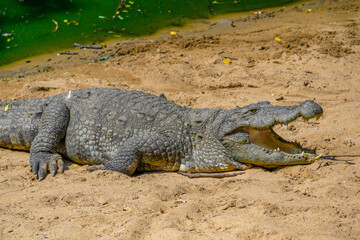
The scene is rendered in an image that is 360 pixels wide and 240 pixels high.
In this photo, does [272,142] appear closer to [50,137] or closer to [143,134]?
[143,134]

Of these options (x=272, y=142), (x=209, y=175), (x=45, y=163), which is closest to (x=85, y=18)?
(x=45, y=163)

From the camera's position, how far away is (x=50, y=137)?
5.27 m

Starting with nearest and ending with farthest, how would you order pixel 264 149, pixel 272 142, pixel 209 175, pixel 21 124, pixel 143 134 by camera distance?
pixel 264 149 → pixel 272 142 → pixel 209 175 → pixel 143 134 → pixel 21 124

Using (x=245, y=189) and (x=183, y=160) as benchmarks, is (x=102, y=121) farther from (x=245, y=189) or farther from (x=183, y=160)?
(x=245, y=189)

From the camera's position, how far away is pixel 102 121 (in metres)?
5.18

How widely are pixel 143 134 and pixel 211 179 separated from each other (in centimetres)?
107

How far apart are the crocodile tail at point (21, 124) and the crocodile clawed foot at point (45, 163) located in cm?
51

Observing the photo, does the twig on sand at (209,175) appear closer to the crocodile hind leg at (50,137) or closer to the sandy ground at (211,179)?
the sandy ground at (211,179)

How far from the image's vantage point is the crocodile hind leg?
5.04 m

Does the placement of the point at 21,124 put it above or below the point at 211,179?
above

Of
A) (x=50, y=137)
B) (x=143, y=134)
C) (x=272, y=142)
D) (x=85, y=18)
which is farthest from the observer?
(x=85, y=18)

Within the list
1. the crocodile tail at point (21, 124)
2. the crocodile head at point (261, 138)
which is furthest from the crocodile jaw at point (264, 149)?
the crocodile tail at point (21, 124)

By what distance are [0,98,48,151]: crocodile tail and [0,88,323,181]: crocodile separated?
14 mm

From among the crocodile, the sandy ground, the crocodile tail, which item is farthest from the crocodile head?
the crocodile tail
